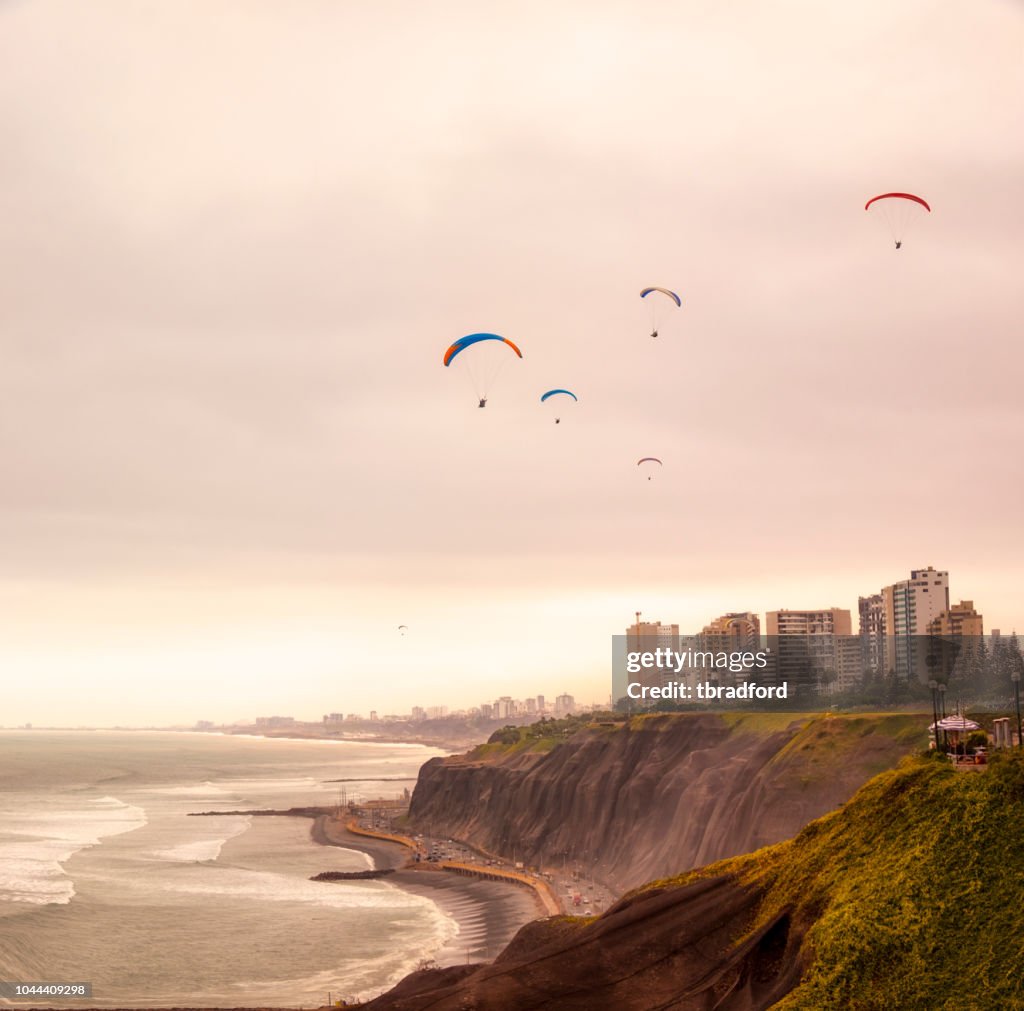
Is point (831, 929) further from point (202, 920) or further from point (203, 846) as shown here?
point (203, 846)

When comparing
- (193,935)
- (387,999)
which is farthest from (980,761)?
(193,935)

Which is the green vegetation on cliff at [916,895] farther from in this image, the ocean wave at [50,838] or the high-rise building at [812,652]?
the high-rise building at [812,652]

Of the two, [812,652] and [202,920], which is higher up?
[812,652]

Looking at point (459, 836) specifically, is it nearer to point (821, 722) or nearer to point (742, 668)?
point (742, 668)

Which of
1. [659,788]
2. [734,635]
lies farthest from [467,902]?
[734,635]

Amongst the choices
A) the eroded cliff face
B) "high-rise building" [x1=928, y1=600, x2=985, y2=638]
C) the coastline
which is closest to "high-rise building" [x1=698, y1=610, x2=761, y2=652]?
"high-rise building" [x1=928, y1=600, x2=985, y2=638]

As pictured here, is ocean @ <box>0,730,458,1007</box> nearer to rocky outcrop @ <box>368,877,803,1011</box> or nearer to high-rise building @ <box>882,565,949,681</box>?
rocky outcrop @ <box>368,877,803,1011</box>


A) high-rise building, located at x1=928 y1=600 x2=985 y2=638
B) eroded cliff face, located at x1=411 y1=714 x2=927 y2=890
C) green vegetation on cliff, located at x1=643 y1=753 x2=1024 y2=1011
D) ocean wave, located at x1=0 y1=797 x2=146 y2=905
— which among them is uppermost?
high-rise building, located at x1=928 y1=600 x2=985 y2=638
